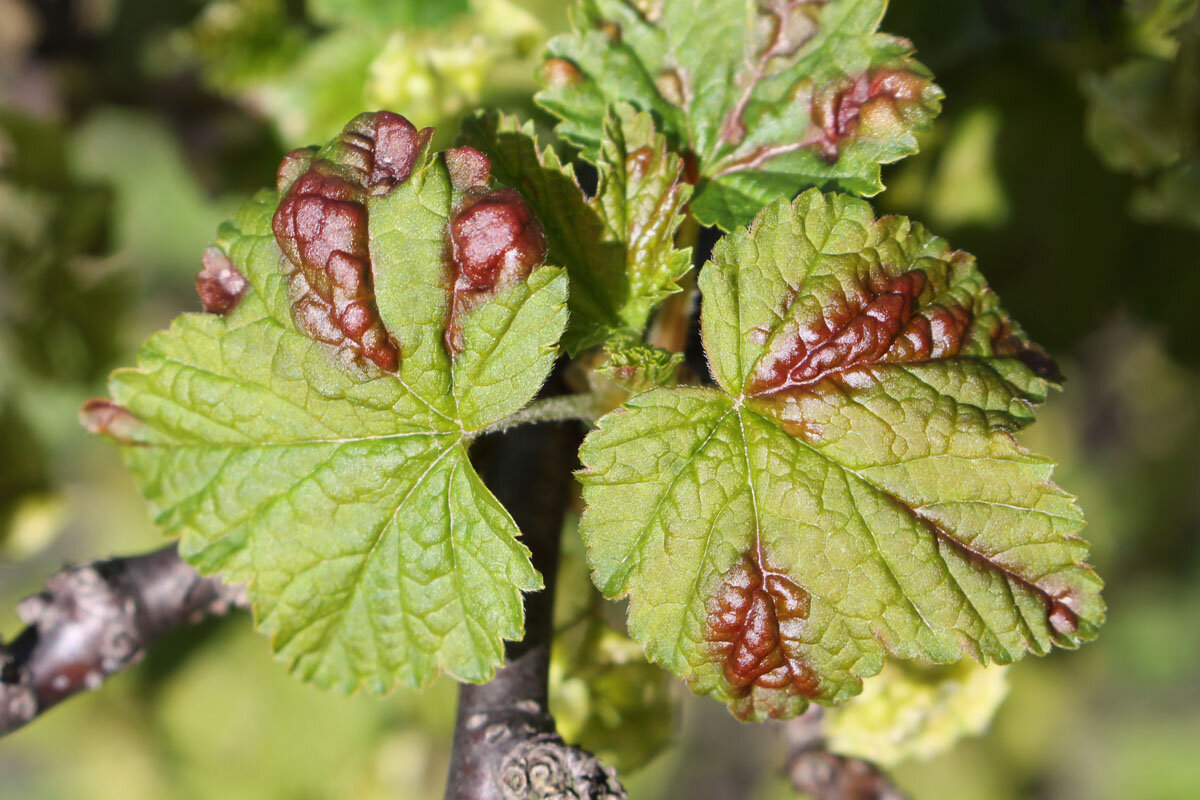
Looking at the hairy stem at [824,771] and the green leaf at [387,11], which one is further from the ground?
the green leaf at [387,11]

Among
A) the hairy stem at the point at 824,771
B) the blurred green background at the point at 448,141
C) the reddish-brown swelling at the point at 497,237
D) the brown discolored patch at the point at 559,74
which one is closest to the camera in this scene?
the reddish-brown swelling at the point at 497,237

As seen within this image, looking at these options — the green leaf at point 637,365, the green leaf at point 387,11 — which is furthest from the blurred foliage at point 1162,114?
the green leaf at point 387,11

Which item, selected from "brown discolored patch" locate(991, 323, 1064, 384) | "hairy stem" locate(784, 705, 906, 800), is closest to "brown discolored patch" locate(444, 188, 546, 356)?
"brown discolored patch" locate(991, 323, 1064, 384)

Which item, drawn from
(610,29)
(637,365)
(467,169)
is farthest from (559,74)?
(637,365)

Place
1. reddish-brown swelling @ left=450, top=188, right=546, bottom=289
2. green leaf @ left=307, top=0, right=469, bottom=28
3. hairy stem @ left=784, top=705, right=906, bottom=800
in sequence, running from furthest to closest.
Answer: green leaf @ left=307, top=0, right=469, bottom=28
hairy stem @ left=784, top=705, right=906, bottom=800
reddish-brown swelling @ left=450, top=188, right=546, bottom=289

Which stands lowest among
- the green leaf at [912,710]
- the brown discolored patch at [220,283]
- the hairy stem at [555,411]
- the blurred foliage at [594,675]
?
the green leaf at [912,710]

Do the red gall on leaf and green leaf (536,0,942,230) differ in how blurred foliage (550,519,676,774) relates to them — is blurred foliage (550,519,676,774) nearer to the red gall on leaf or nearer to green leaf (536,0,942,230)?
the red gall on leaf

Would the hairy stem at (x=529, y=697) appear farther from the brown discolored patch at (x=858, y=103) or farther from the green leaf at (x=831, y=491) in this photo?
the brown discolored patch at (x=858, y=103)
